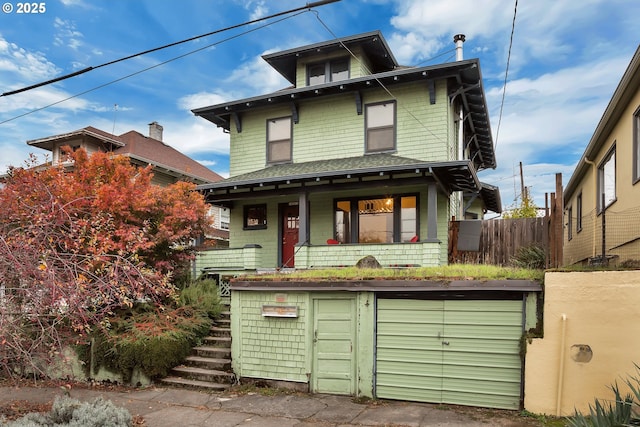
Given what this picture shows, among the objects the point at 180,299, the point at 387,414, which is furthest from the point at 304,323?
the point at 180,299

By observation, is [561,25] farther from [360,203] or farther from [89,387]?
[89,387]

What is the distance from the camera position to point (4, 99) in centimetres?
845

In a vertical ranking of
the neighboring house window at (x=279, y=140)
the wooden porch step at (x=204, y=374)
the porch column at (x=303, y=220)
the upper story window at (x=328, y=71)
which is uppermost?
the upper story window at (x=328, y=71)

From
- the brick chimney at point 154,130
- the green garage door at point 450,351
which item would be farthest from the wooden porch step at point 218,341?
the brick chimney at point 154,130

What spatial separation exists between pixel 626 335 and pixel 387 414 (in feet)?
12.2

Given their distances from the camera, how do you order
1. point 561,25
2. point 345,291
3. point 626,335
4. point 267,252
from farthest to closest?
point 267,252
point 561,25
point 345,291
point 626,335

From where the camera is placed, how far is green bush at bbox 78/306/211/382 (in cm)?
945

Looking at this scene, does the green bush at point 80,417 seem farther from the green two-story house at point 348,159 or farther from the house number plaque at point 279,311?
the green two-story house at point 348,159

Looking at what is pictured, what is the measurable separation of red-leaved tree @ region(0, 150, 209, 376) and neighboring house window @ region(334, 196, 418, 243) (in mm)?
4457

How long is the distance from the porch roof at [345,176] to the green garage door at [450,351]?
476 centimetres

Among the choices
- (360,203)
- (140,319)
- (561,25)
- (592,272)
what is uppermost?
(561,25)

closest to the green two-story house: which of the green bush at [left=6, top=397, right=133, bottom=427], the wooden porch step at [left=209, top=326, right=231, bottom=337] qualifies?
the wooden porch step at [left=209, top=326, right=231, bottom=337]

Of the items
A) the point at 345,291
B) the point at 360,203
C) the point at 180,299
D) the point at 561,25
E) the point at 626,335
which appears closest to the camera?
the point at 626,335

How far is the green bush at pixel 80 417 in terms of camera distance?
5918 millimetres
